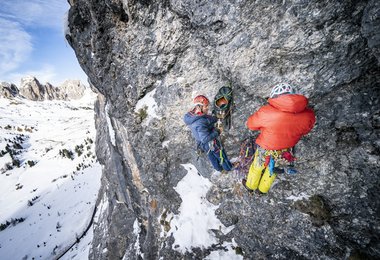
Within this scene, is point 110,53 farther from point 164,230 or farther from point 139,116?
point 164,230

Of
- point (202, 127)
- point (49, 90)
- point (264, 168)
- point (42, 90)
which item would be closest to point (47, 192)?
point (202, 127)

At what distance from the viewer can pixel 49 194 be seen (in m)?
30.1

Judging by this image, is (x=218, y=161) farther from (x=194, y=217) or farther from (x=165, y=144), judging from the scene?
(x=194, y=217)

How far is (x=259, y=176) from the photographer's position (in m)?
5.59

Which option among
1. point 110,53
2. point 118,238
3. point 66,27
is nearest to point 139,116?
point 110,53

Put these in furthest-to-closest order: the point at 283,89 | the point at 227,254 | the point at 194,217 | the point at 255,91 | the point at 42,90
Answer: the point at 42,90
the point at 194,217
the point at 227,254
the point at 255,91
the point at 283,89

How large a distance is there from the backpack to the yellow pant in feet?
5.75

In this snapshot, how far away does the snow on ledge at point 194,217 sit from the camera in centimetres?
782

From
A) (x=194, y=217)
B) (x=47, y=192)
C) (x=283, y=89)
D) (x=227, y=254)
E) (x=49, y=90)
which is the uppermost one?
(x=49, y=90)

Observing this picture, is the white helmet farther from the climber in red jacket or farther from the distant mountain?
the distant mountain

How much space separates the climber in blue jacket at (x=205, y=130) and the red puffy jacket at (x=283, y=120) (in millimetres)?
1423

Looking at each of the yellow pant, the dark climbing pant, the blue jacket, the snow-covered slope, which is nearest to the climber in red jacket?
the yellow pant

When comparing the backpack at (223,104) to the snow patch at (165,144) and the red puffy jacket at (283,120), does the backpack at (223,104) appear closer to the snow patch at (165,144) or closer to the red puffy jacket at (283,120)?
the red puffy jacket at (283,120)

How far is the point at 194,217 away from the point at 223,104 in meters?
4.78
